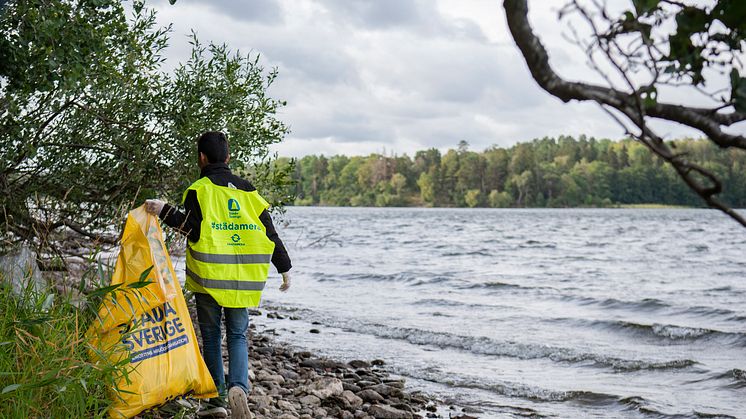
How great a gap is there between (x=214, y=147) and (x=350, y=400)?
3243 millimetres

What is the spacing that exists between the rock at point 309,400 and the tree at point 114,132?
2.46 meters

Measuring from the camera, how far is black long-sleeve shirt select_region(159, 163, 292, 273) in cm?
518

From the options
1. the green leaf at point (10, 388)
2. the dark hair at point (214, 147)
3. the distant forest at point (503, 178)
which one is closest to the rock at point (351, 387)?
the dark hair at point (214, 147)

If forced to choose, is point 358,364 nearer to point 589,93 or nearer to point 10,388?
point 10,388

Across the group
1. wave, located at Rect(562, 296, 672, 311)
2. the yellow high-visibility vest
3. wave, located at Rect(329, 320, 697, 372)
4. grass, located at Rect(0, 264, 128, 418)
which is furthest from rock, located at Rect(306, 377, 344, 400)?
wave, located at Rect(562, 296, 672, 311)

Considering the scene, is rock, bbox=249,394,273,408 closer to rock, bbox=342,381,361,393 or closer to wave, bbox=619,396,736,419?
rock, bbox=342,381,361,393

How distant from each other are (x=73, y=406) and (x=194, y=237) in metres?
1.37

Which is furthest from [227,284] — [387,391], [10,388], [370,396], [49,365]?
[387,391]

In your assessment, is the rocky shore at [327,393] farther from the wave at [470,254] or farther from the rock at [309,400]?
the wave at [470,254]

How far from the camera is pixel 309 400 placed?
724 centimetres

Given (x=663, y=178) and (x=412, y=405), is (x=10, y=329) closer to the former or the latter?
(x=412, y=405)

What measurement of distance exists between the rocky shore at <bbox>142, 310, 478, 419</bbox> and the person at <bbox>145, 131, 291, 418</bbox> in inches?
20.7

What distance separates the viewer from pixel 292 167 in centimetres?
882

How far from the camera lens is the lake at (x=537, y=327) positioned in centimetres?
897
